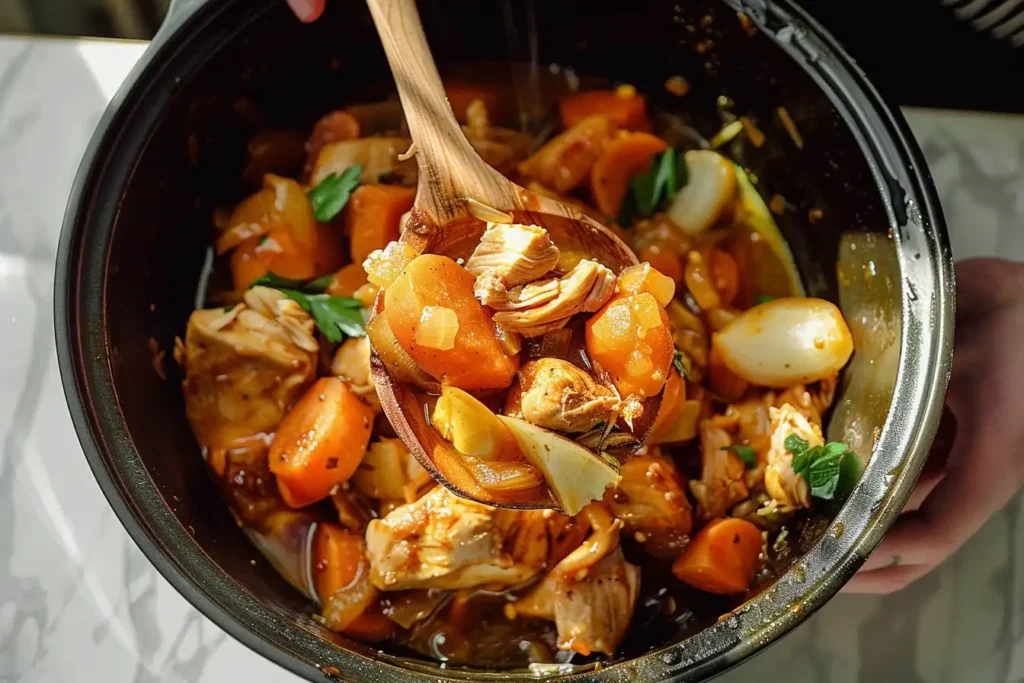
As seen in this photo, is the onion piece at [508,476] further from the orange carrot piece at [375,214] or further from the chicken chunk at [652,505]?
the orange carrot piece at [375,214]

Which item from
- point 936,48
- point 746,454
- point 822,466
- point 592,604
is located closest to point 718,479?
point 746,454

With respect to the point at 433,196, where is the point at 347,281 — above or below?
below

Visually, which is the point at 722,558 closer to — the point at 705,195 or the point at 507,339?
the point at 507,339

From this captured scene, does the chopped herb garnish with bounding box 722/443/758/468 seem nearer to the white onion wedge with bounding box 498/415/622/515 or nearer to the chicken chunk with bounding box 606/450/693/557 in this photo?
the chicken chunk with bounding box 606/450/693/557

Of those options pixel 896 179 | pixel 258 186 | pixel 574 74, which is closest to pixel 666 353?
pixel 896 179

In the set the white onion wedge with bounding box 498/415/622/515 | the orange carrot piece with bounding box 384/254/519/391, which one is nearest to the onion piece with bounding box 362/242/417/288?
the orange carrot piece with bounding box 384/254/519/391

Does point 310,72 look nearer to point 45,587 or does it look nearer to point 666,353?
point 666,353
